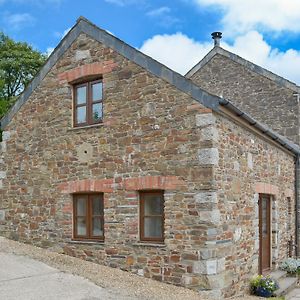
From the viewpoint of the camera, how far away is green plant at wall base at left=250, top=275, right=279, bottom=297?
1001 cm

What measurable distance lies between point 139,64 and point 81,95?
2050 millimetres

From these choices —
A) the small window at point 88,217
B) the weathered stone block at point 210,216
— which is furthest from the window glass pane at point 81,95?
the weathered stone block at point 210,216

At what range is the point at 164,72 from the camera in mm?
9789

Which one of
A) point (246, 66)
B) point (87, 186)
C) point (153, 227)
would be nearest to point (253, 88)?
point (246, 66)

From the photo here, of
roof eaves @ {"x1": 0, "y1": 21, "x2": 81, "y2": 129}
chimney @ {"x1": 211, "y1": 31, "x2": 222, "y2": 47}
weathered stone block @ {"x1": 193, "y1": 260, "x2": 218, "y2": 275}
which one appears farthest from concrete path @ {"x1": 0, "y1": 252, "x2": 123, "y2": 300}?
chimney @ {"x1": 211, "y1": 31, "x2": 222, "y2": 47}

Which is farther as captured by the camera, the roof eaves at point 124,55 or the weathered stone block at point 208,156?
the roof eaves at point 124,55

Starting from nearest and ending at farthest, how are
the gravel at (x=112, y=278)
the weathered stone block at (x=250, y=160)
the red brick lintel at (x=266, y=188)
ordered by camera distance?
1. the gravel at (x=112, y=278)
2. the weathered stone block at (x=250, y=160)
3. the red brick lintel at (x=266, y=188)

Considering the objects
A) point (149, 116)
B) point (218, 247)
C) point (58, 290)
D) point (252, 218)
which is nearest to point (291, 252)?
point (252, 218)

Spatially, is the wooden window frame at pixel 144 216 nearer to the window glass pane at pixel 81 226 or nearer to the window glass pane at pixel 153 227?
the window glass pane at pixel 153 227

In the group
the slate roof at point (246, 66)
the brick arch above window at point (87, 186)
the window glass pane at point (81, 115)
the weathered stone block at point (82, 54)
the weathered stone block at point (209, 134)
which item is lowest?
the brick arch above window at point (87, 186)

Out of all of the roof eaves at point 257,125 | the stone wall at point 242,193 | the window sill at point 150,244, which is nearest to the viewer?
the roof eaves at point 257,125

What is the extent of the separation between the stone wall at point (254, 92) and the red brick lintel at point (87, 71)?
7.57 meters

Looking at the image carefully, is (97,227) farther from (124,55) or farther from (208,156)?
(124,55)

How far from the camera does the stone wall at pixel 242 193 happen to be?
31.0ft
